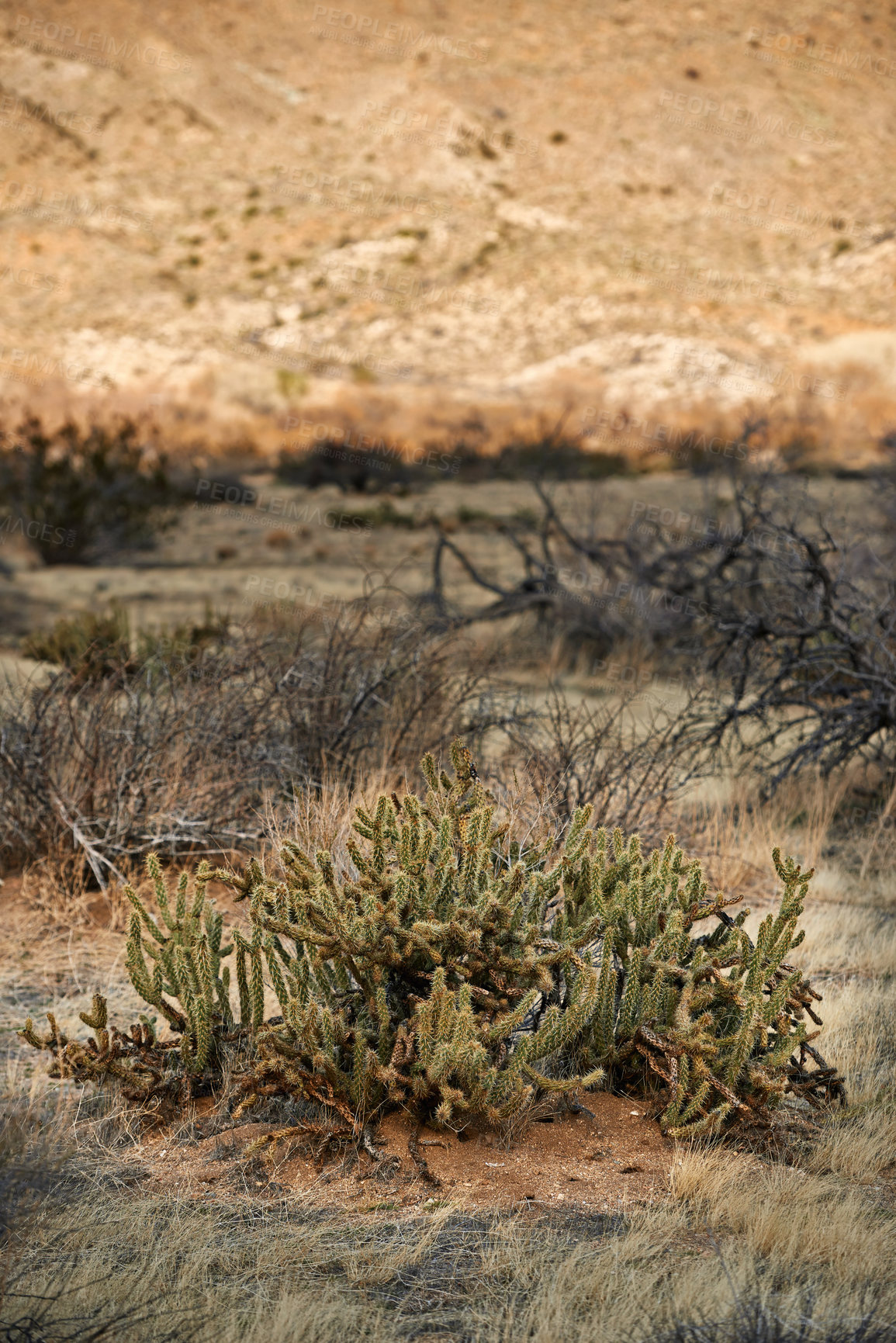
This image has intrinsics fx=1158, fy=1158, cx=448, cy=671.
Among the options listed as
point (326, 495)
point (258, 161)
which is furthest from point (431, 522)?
point (258, 161)

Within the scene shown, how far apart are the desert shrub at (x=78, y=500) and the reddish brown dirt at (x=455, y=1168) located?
13781mm

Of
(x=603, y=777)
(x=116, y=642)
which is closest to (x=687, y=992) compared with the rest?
(x=603, y=777)

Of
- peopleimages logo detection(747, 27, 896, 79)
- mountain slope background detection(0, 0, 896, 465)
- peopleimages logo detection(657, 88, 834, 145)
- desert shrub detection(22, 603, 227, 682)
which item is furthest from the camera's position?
peopleimages logo detection(747, 27, 896, 79)

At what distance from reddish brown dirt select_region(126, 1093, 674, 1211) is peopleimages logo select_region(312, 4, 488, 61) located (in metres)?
50.6

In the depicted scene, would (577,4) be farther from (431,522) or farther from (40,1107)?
(40,1107)

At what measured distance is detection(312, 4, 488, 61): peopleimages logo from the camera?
46781mm

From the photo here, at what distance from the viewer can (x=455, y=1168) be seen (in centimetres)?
283

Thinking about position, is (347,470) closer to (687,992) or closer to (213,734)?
(213,734)

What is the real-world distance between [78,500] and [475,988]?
14.2m

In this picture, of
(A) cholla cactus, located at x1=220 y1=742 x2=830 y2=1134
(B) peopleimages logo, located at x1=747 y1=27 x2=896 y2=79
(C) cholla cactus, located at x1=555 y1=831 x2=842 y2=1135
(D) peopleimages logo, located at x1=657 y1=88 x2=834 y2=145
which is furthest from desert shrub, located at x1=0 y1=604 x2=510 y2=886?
(B) peopleimages logo, located at x1=747 y1=27 x2=896 y2=79

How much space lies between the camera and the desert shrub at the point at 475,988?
2889 mm

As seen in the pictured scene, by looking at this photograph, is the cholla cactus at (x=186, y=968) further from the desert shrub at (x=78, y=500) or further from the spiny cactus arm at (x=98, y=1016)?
the desert shrub at (x=78, y=500)

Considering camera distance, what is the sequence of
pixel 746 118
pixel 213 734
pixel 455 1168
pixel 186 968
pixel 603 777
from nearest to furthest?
pixel 455 1168, pixel 186 968, pixel 603 777, pixel 213 734, pixel 746 118

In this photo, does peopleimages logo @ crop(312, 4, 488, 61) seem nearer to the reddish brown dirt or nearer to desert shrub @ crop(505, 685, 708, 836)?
desert shrub @ crop(505, 685, 708, 836)
